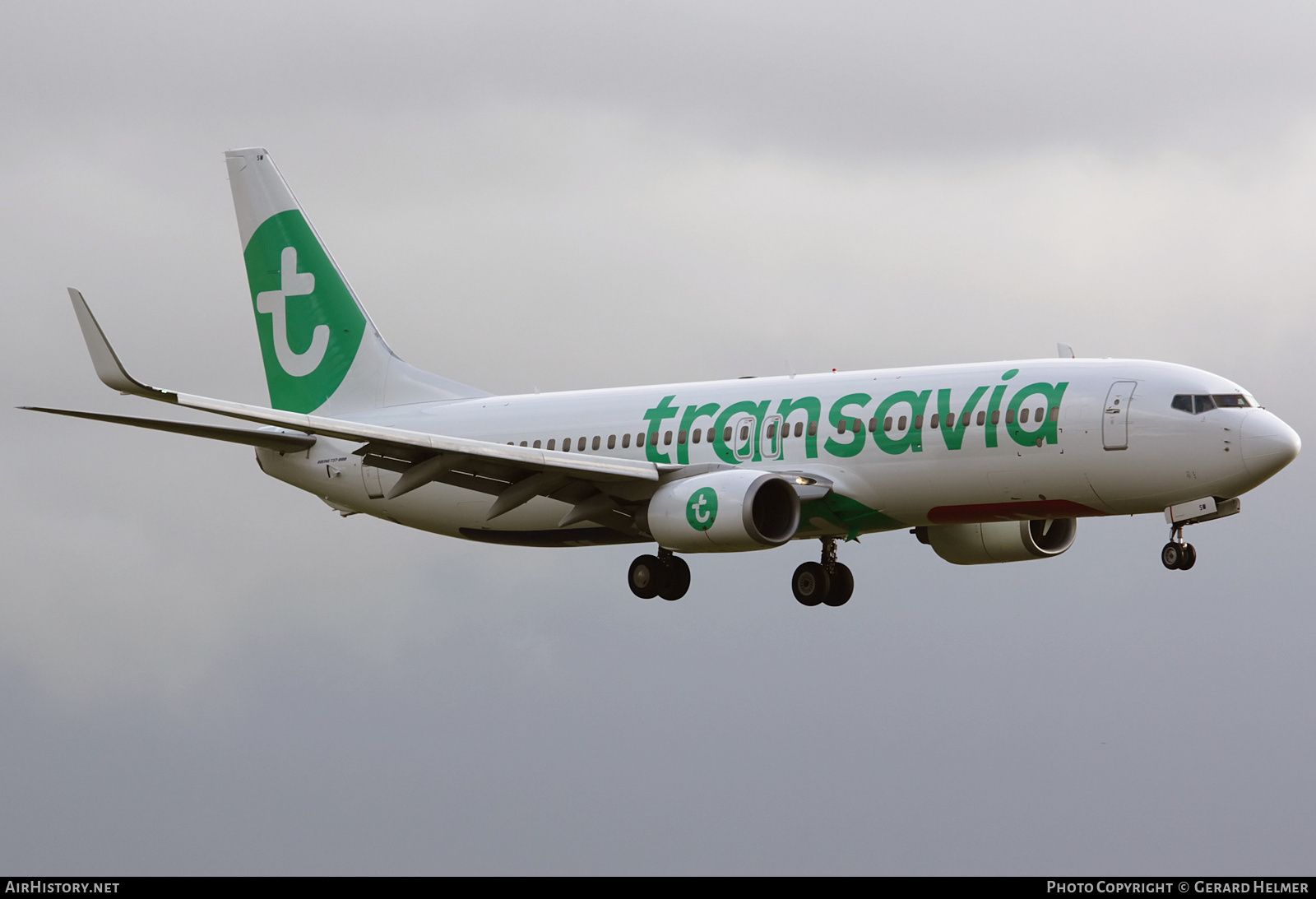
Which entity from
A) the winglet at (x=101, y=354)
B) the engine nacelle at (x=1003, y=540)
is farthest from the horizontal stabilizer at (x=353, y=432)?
the engine nacelle at (x=1003, y=540)

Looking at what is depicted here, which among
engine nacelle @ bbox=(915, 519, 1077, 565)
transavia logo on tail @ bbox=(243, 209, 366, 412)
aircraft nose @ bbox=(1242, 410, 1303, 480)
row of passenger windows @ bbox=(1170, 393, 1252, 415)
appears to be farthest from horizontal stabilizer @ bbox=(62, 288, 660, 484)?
aircraft nose @ bbox=(1242, 410, 1303, 480)

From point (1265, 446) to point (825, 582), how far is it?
11576mm

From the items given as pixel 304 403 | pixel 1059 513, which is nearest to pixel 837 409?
pixel 1059 513

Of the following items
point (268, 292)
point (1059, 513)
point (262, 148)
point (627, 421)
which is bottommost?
point (1059, 513)

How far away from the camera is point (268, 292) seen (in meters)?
51.2

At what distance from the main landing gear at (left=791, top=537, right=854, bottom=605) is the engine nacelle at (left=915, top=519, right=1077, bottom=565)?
104 inches

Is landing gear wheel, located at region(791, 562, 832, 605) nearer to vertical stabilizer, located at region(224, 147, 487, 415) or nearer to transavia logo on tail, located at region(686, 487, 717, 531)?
transavia logo on tail, located at region(686, 487, 717, 531)

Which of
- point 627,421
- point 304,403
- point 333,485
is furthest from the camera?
point 304,403

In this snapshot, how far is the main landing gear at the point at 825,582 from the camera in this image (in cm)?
4428

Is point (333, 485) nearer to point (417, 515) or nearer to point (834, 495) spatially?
point (417, 515)

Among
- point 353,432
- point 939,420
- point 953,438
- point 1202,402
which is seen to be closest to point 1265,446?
point 1202,402

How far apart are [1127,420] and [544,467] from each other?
484 inches

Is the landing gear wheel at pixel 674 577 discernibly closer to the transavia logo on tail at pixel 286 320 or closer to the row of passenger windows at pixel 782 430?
the row of passenger windows at pixel 782 430

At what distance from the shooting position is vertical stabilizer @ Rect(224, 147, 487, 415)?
49938 mm
